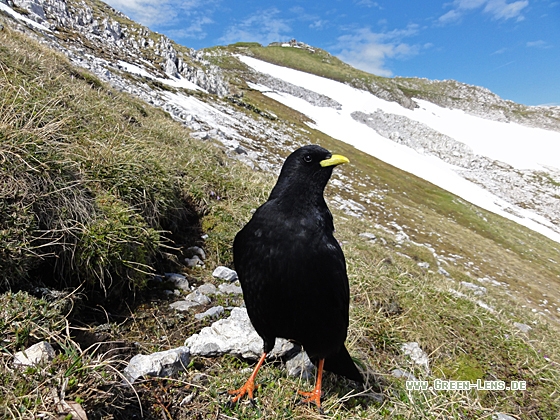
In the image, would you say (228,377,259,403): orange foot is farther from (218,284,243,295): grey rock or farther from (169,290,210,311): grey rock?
(218,284,243,295): grey rock

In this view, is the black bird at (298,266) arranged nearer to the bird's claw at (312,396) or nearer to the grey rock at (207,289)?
the bird's claw at (312,396)

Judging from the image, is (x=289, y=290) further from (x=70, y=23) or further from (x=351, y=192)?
(x=70, y=23)

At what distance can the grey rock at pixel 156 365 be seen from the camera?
2791mm

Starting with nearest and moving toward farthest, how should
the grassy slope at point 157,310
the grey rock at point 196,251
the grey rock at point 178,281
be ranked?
1. the grassy slope at point 157,310
2. the grey rock at point 178,281
3. the grey rock at point 196,251

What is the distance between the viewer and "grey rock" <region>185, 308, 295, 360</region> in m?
3.39

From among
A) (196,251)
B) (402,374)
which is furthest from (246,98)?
(402,374)

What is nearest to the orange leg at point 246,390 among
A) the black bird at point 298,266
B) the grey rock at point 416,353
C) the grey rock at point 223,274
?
the black bird at point 298,266

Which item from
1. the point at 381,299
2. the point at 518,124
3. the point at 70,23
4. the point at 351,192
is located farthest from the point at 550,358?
the point at 518,124

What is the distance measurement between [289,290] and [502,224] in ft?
138

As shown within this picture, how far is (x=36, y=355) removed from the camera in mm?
2305

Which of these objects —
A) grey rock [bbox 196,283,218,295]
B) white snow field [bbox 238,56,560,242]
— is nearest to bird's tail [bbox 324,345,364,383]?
grey rock [bbox 196,283,218,295]

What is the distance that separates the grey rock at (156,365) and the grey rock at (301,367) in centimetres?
108

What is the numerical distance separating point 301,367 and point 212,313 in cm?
124

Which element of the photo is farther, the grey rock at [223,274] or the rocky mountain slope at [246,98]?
the rocky mountain slope at [246,98]
